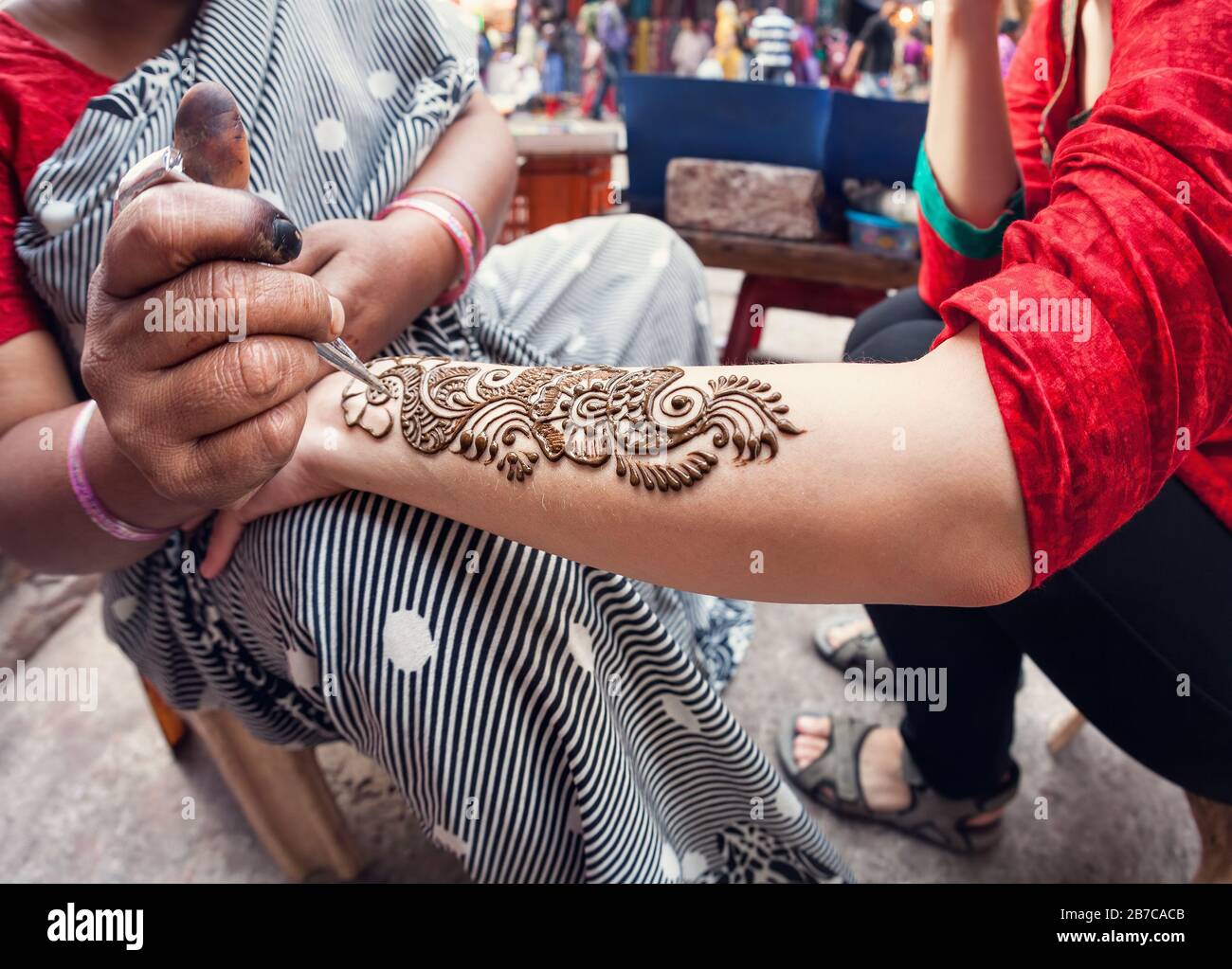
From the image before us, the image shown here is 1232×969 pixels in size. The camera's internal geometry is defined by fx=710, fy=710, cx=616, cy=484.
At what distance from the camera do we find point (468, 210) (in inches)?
31.4

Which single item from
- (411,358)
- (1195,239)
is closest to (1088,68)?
(1195,239)

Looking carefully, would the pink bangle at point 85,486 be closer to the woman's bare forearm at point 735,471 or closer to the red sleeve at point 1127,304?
the woman's bare forearm at point 735,471

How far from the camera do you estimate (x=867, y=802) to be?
1027mm

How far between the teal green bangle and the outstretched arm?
483 millimetres

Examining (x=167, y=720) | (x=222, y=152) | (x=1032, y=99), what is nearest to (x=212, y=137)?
(x=222, y=152)

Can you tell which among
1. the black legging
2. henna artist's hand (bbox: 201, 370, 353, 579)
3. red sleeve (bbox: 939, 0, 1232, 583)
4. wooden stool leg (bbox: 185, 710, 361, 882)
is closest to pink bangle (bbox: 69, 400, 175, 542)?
henna artist's hand (bbox: 201, 370, 353, 579)

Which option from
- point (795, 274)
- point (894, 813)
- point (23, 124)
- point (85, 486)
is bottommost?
point (894, 813)

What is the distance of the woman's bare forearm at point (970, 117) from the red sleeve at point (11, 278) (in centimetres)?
93

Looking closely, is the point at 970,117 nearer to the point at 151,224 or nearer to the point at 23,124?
the point at 151,224

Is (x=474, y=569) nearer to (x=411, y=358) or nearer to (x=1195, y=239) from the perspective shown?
(x=411, y=358)

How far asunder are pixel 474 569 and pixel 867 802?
77 centimetres

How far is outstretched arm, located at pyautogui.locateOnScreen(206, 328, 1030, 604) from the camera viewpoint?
42 centimetres

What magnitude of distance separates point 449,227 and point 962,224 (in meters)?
0.59

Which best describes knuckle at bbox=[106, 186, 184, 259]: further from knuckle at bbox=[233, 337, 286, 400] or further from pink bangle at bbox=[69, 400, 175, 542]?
pink bangle at bbox=[69, 400, 175, 542]
